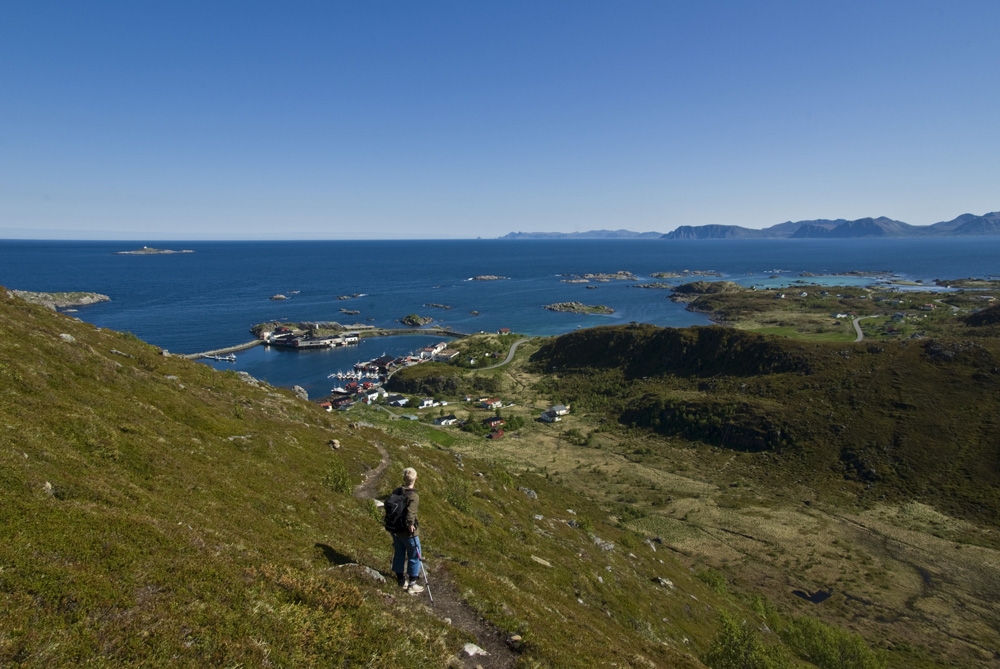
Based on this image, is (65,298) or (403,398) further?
(65,298)

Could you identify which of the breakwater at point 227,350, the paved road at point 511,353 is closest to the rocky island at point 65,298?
the breakwater at point 227,350

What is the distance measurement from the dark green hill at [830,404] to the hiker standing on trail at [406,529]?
61.2 metres

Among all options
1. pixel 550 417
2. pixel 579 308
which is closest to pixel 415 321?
pixel 579 308

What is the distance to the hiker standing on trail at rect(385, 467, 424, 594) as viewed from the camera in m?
11.5

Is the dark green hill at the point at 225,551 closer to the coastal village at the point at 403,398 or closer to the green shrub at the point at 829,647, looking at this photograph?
the green shrub at the point at 829,647

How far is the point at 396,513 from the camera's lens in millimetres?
11453

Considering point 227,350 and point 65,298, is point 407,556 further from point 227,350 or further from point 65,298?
point 65,298

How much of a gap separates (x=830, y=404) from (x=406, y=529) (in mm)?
77229

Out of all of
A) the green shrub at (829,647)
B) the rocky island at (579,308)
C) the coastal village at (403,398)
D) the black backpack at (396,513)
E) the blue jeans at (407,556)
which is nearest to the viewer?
the black backpack at (396,513)

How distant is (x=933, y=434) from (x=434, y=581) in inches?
2871

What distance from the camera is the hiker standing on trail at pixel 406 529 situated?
37.7 ft

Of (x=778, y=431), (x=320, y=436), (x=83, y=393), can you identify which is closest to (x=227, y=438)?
(x=83, y=393)

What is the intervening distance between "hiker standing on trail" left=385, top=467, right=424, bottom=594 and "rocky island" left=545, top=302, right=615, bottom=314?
174 m

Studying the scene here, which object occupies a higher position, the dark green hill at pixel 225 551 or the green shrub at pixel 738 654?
the dark green hill at pixel 225 551
